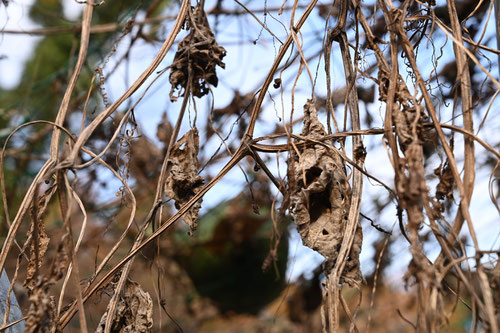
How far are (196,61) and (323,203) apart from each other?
1.19ft

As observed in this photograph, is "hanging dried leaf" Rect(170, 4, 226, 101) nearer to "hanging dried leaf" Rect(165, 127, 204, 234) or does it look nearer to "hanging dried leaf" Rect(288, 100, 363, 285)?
"hanging dried leaf" Rect(165, 127, 204, 234)

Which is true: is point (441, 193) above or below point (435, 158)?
below

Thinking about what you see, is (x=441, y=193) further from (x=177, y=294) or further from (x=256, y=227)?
(x=177, y=294)

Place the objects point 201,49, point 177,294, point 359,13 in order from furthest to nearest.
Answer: point 177,294 < point 201,49 < point 359,13

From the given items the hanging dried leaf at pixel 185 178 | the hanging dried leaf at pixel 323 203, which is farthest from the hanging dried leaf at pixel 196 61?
the hanging dried leaf at pixel 323 203

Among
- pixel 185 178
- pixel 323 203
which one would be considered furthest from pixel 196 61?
pixel 323 203

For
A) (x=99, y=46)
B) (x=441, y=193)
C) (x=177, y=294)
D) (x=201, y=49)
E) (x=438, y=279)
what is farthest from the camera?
(x=177, y=294)

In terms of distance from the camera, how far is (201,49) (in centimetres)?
102

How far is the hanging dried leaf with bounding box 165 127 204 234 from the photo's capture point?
91 centimetres

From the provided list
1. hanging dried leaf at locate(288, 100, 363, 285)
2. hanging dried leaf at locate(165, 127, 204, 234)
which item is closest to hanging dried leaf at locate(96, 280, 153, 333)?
hanging dried leaf at locate(165, 127, 204, 234)

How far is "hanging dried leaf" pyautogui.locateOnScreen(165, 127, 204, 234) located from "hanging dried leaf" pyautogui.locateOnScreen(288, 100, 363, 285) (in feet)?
0.57

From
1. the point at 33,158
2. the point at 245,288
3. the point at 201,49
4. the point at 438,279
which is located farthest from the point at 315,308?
the point at 438,279

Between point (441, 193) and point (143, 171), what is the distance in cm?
Answer: 163

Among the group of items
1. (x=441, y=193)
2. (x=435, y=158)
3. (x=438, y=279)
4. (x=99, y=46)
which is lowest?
(x=438, y=279)
